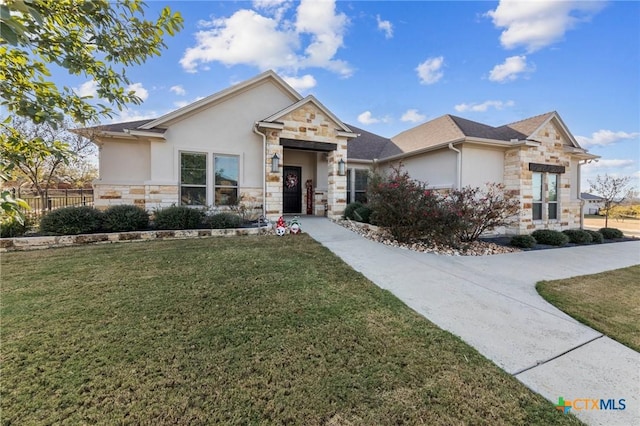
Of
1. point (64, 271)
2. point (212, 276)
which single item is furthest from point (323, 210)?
point (64, 271)

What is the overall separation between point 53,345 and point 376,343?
10.8ft

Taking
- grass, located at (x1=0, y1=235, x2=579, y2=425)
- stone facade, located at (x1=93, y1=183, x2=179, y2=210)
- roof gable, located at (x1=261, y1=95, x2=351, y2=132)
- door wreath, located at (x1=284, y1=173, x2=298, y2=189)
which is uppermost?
roof gable, located at (x1=261, y1=95, x2=351, y2=132)

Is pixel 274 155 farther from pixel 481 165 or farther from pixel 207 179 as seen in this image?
pixel 481 165

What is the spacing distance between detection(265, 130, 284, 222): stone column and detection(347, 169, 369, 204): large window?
429cm

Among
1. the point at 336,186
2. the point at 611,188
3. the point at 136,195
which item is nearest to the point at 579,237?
the point at 611,188

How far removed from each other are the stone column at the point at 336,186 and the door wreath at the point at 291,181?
93.7 inches

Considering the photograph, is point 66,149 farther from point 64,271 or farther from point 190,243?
point 190,243

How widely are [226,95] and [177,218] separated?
5.07 m

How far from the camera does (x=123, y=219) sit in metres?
7.81

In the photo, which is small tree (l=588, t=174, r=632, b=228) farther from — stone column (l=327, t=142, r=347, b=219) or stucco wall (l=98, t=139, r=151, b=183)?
stucco wall (l=98, t=139, r=151, b=183)

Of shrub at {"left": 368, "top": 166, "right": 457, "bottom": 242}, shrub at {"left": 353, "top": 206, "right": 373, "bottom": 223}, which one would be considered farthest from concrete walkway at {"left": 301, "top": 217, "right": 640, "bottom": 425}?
shrub at {"left": 353, "top": 206, "right": 373, "bottom": 223}

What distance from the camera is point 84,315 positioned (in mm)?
3277

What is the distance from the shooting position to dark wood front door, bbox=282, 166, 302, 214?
41.7 feet

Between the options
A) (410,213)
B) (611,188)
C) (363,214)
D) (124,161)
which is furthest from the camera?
(611,188)
